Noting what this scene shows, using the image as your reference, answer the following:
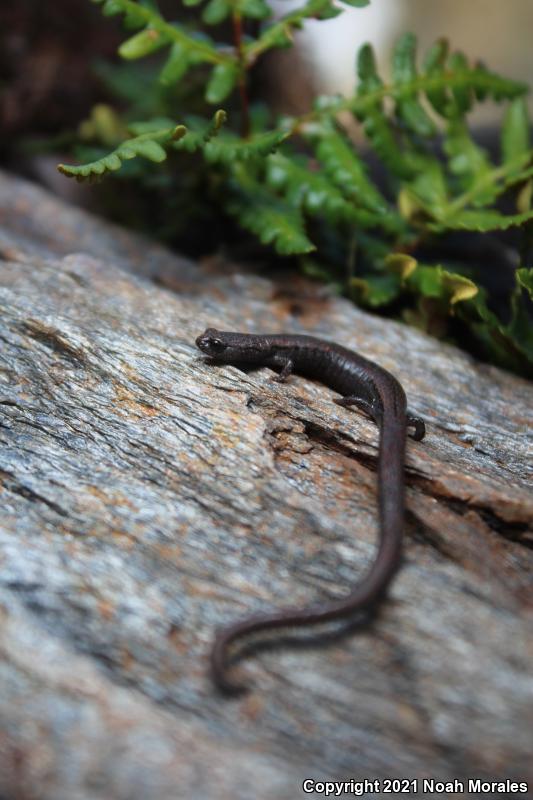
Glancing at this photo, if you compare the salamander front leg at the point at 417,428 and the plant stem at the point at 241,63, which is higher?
the plant stem at the point at 241,63

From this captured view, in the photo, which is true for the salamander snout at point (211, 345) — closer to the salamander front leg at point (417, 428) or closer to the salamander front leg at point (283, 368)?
the salamander front leg at point (283, 368)

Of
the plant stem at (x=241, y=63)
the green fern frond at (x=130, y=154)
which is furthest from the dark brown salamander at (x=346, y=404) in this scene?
the plant stem at (x=241, y=63)

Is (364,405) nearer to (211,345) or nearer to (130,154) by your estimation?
(211,345)

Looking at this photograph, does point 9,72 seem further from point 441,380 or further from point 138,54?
point 441,380

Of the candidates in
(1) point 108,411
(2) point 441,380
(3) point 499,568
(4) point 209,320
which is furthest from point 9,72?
(3) point 499,568

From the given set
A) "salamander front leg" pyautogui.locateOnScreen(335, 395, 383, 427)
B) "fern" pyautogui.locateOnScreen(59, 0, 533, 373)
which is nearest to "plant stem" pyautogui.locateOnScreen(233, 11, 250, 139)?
"fern" pyautogui.locateOnScreen(59, 0, 533, 373)

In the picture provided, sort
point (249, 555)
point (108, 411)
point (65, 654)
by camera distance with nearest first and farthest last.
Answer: point (65, 654) → point (249, 555) → point (108, 411)

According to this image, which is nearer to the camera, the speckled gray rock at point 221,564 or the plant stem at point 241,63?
the speckled gray rock at point 221,564

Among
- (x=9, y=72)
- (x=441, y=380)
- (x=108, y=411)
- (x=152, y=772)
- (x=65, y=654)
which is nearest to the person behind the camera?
(x=152, y=772)
